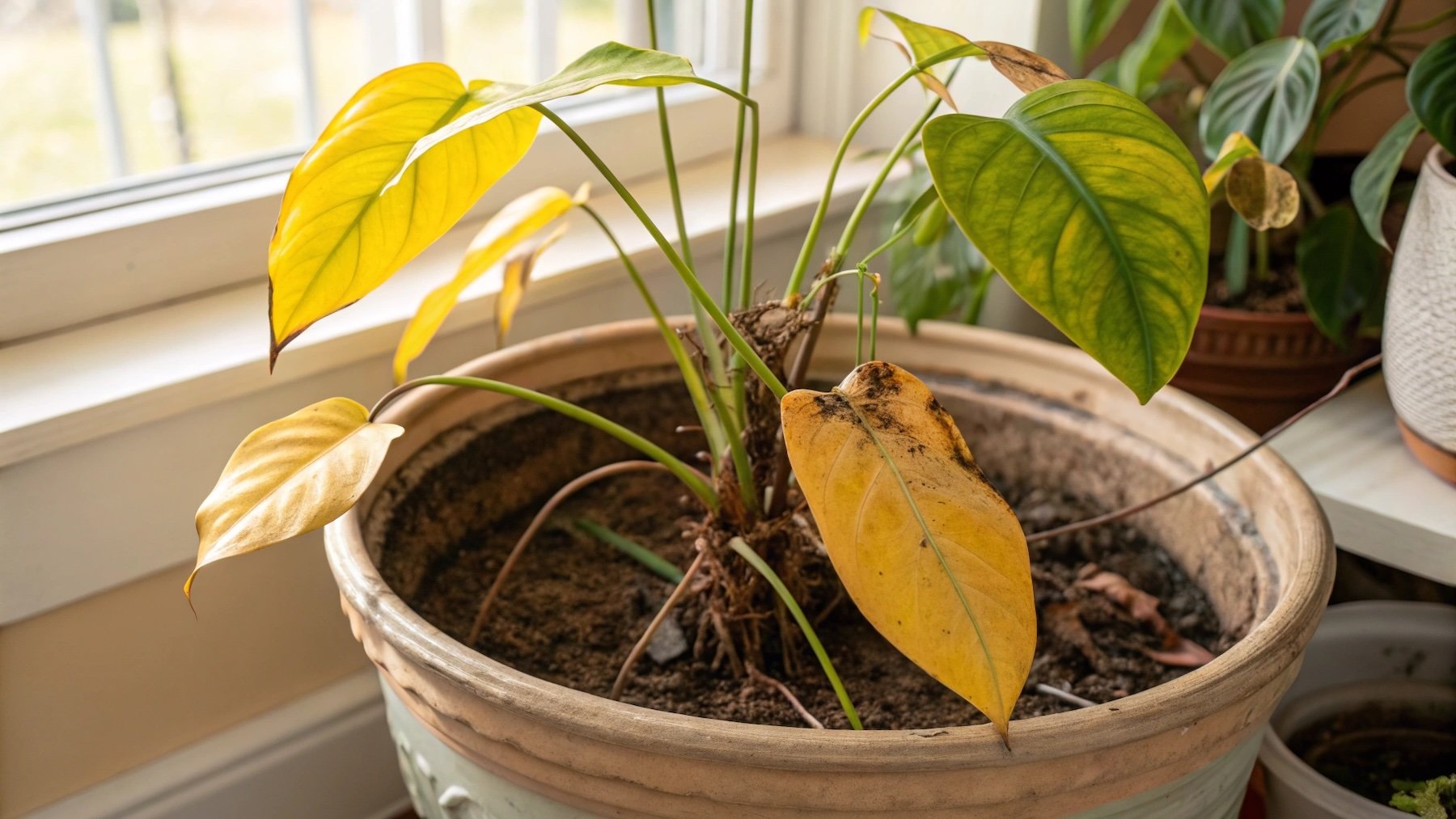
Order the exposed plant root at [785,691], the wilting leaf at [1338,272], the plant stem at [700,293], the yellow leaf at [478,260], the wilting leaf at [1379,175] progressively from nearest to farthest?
the plant stem at [700,293]
the exposed plant root at [785,691]
the yellow leaf at [478,260]
the wilting leaf at [1379,175]
the wilting leaf at [1338,272]

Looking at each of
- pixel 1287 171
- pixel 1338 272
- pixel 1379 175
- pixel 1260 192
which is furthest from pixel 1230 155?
pixel 1338 272

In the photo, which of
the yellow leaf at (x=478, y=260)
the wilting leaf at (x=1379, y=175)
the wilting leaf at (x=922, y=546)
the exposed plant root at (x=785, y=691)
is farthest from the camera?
the wilting leaf at (x=1379, y=175)

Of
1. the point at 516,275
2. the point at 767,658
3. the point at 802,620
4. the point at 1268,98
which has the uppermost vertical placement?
the point at 1268,98

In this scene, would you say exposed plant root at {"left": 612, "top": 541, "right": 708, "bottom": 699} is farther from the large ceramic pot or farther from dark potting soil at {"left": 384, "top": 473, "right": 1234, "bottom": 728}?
the large ceramic pot

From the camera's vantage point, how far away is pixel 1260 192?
0.81m

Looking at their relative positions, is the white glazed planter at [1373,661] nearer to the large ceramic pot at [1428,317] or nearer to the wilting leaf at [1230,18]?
the large ceramic pot at [1428,317]

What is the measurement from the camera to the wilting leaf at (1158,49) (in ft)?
3.86

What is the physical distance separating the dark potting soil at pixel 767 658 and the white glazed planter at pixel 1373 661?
28 cm

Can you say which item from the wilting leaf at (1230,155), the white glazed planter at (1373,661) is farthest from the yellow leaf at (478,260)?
the white glazed planter at (1373,661)

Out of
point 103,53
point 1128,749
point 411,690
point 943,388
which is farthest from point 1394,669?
point 103,53

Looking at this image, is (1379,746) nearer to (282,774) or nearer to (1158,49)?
(1158,49)

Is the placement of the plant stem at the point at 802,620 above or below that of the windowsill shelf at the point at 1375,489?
above

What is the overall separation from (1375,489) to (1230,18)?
44cm

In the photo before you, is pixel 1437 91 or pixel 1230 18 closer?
pixel 1437 91
